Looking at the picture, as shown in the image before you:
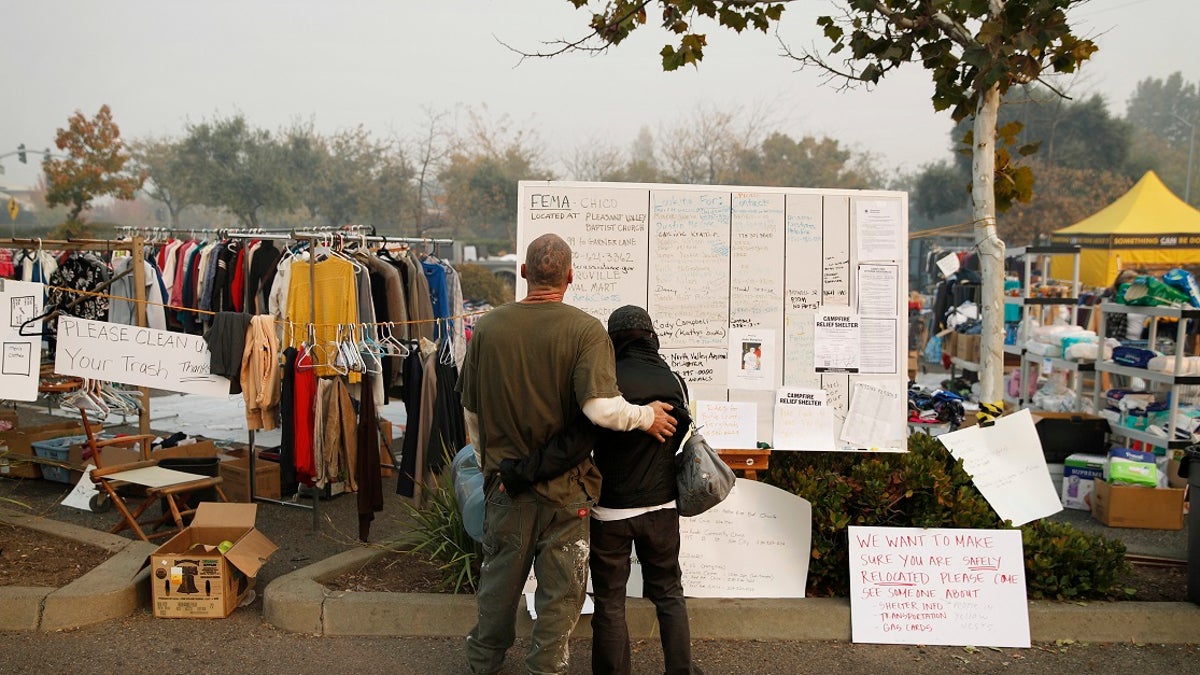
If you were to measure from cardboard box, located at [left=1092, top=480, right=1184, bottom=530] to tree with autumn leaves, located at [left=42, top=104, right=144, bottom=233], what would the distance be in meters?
32.9

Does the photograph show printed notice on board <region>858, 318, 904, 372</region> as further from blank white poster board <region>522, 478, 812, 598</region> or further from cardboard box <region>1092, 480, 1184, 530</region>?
cardboard box <region>1092, 480, 1184, 530</region>

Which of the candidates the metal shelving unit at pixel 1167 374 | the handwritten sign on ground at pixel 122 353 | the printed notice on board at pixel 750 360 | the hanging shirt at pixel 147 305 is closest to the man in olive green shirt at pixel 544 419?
the printed notice on board at pixel 750 360

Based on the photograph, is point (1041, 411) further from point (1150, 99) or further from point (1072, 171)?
point (1150, 99)

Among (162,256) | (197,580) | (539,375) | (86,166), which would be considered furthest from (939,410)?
(86,166)

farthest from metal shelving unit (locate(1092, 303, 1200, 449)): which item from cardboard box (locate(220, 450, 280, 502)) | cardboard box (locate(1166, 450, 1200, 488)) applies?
cardboard box (locate(220, 450, 280, 502))

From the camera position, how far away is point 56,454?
24.3 feet

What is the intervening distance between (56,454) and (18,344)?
→ 2.03 m

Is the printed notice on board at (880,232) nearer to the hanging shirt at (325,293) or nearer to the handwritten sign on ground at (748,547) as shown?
the handwritten sign on ground at (748,547)

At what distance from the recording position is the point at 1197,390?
7953 millimetres

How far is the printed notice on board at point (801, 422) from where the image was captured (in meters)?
4.79

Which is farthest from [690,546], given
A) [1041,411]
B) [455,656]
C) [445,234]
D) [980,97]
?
[445,234]

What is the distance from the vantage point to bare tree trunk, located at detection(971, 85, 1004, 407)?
5176mm

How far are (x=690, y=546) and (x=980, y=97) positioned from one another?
308 centimetres

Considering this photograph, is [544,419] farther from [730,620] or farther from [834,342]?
[834,342]
